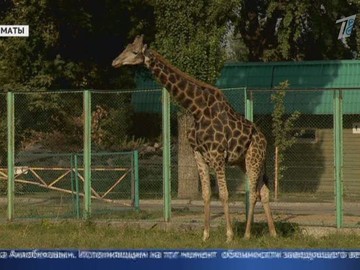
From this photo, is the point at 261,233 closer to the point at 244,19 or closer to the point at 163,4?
the point at 163,4

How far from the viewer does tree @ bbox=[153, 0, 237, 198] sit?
22.4 meters

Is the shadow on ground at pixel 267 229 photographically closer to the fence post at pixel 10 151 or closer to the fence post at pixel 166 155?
the fence post at pixel 166 155

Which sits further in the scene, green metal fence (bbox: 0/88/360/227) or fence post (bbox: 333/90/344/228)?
green metal fence (bbox: 0/88/360/227)

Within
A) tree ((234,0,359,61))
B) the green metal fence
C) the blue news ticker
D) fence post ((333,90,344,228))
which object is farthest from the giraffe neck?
tree ((234,0,359,61))

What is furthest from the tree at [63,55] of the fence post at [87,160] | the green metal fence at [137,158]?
the fence post at [87,160]

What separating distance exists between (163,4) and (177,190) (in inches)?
180

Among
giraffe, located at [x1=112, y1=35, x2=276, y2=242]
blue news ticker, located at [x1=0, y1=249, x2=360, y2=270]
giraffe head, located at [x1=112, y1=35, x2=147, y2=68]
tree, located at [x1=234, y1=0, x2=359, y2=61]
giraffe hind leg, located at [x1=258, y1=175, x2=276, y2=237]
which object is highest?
tree, located at [x1=234, y1=0, x2=359, y2=61]

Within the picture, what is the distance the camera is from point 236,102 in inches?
920

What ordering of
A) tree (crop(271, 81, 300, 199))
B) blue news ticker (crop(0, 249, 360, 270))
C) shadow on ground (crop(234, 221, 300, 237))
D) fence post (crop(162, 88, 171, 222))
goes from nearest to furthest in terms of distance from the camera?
blue news ticker (crop(0, 249, 360, 270)) → shadow on ground (crop(234, 221, 300, 237)) → fence post (crop(162, 88, 171, 222)) → tree (crop(271, 81, 300, 199))

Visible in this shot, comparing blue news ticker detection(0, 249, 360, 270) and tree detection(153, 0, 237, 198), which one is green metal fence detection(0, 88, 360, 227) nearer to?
tree detection(153, 0, 237, 198)

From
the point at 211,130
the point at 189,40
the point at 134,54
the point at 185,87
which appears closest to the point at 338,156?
the point at 211,130

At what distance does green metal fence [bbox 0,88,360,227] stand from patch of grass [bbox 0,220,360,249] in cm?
90

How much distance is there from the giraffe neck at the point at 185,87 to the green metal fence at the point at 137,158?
1797 millimetres

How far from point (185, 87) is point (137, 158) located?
4.57m
